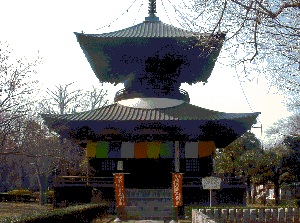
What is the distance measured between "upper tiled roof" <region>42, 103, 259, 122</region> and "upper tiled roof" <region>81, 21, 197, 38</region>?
404 cm

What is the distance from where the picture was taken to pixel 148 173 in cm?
2469

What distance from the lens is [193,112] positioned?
2464cm

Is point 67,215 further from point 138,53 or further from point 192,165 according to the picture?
point 138,53

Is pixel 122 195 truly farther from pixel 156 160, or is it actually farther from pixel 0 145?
pixel 0 145

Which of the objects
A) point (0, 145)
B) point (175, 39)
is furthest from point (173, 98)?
point (0, 145)

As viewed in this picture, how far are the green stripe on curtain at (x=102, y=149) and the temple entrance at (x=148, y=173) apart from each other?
1.22m

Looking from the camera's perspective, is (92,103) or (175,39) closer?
(175,39)

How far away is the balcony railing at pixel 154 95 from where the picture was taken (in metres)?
25.9

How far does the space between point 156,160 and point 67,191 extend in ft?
16.6

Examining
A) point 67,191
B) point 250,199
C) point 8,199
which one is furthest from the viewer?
point 250,199

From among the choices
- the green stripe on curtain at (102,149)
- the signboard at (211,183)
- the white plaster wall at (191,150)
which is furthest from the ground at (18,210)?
the signboard at (211,183)

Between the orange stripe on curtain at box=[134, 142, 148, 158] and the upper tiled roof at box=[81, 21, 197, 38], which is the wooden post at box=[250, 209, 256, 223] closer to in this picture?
the orange stripe on curtain at box=[134, 142, 148, 158]

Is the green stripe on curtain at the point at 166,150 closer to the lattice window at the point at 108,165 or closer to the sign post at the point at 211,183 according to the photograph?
the lattice window at the point at 108,165

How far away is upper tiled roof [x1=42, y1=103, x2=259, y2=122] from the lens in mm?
23583
